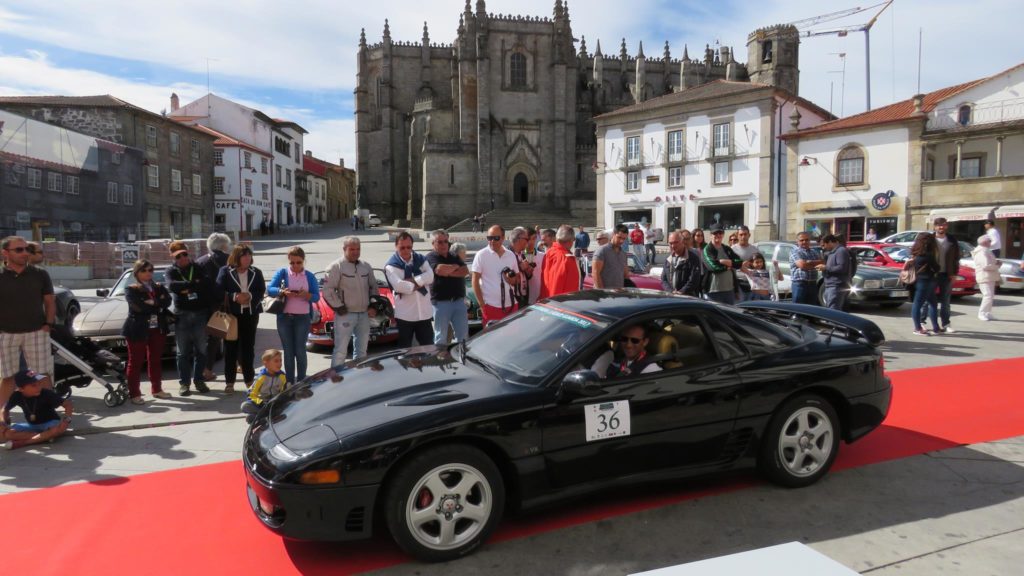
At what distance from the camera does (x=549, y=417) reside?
11.6ft

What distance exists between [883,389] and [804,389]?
2.84 ft

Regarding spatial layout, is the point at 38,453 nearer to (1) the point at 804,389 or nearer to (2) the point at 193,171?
(1) the point at 804,389

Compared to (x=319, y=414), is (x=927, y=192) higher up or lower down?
higher up

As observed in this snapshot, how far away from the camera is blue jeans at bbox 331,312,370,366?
6.95m

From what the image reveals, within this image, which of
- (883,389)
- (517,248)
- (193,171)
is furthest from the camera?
(193,171)

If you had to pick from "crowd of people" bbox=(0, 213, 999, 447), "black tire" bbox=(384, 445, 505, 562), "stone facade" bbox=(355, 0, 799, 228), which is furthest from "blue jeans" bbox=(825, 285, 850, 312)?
"stone facade" bbox=(355, 0, 799, 228)

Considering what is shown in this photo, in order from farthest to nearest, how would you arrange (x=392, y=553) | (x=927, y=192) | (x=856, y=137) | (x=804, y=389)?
1. (x=856, y=137)
2. (x=927, y=192)
3. (x=804, y=389)
4. (x=392, y=553)

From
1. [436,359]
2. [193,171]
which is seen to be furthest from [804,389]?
[193,171]

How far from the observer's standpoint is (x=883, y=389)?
468cm

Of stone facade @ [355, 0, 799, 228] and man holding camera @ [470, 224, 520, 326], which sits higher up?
stone facade @ [355, 0, 799, 228]

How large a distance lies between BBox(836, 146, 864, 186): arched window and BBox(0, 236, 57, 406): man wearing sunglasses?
1277 inches

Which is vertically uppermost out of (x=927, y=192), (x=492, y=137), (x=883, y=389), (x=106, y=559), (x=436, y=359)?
(x=492, y=137)

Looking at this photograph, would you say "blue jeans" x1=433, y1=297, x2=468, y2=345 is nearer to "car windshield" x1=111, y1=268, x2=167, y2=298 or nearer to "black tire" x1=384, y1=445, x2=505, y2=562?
"black tire" x1=384, y1=445, x2=505, y2=562

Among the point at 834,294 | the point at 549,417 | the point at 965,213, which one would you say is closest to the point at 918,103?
the point at 965,213
